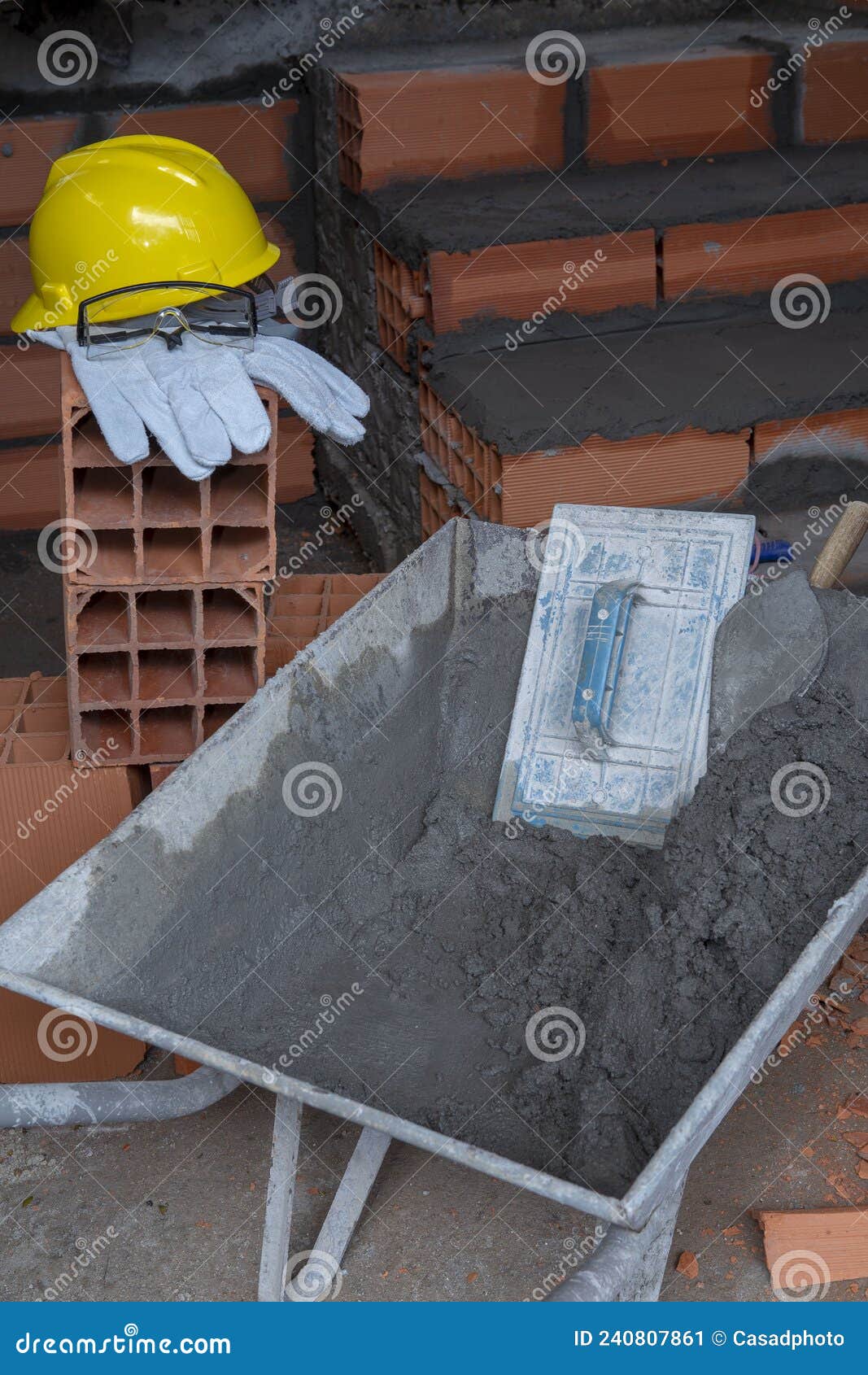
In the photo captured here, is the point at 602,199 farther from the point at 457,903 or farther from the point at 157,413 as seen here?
the point at 457,903

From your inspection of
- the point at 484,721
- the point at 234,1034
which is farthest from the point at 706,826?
the point at 234,1034

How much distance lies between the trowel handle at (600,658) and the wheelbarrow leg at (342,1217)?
3.98 ft

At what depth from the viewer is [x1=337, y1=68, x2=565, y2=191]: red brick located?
211 inches

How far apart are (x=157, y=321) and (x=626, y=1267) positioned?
2.30 m

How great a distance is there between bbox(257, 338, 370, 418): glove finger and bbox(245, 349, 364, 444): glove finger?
0.11 ft

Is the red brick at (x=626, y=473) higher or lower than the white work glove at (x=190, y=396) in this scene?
lower

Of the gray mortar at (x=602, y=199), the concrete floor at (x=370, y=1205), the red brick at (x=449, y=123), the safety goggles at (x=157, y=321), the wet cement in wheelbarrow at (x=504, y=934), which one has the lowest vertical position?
the concrete floor at (x=370, y=1205)

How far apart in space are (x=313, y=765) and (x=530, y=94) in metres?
3.43

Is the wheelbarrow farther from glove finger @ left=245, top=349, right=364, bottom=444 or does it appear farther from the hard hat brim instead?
the hard hat brim

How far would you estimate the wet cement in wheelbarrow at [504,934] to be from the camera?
9.39ft

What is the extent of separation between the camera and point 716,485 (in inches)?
193

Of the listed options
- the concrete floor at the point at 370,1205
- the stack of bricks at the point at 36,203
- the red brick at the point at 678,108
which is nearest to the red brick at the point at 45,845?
the concrete floor at the point at 370,1205

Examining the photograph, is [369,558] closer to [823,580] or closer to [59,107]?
[59,107]

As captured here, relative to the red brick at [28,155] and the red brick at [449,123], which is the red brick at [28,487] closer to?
the red brick at [28,155]
